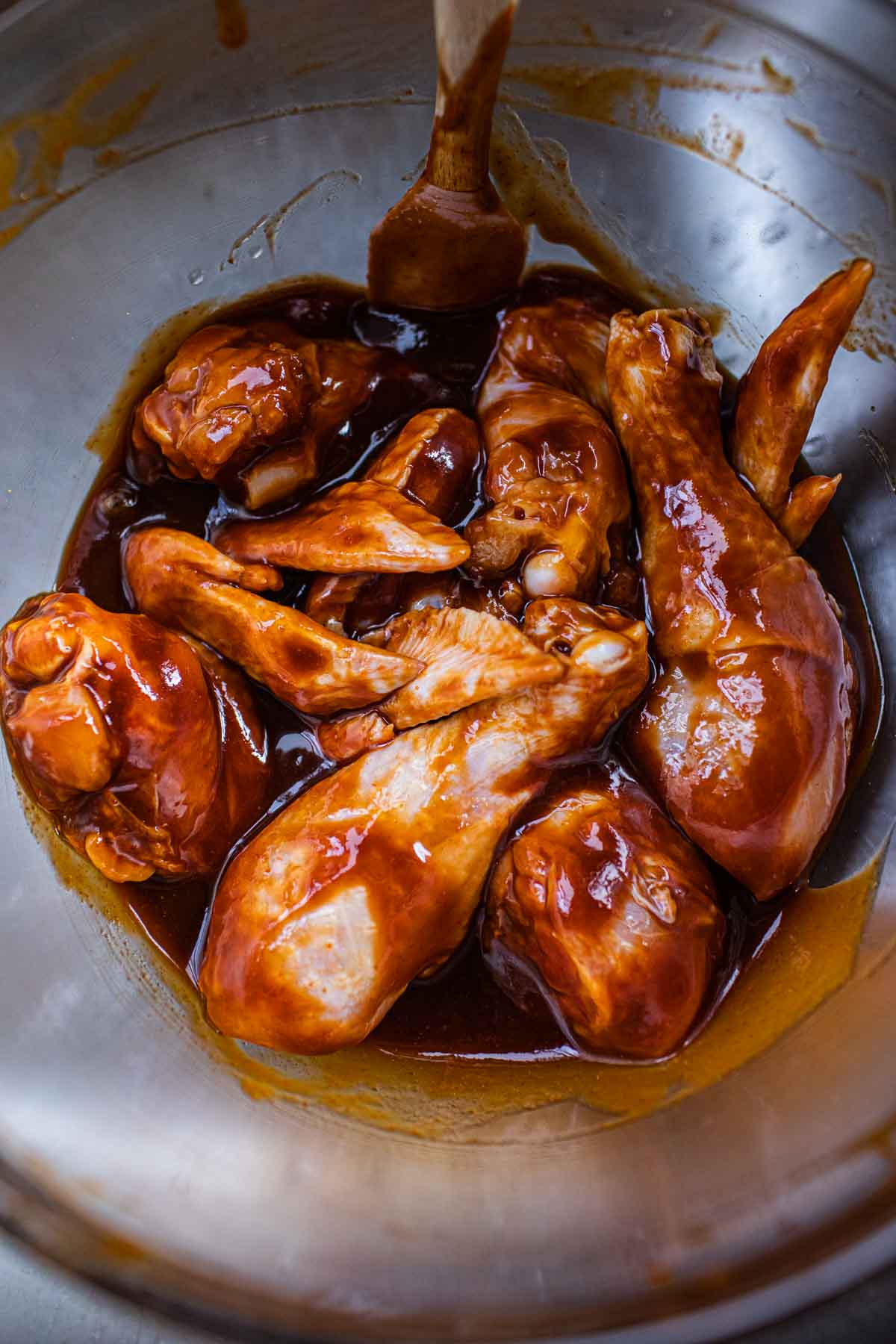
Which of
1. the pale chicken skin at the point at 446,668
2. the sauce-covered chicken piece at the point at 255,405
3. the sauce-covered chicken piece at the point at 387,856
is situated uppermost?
the sauce-covered chicken piece at the point at 255,405

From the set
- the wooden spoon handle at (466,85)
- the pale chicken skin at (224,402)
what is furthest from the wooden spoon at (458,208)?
the pale chicken skin at (224,402)

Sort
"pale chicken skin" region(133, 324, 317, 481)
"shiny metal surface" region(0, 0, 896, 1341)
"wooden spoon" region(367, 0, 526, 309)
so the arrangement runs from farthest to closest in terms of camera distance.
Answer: "pale chicken skin" region(133, 324, 317, 481)
"wooden spoon" region(367, 0, 526, 309)
"shiny metal surface" region(0, 0, 896, 1341)

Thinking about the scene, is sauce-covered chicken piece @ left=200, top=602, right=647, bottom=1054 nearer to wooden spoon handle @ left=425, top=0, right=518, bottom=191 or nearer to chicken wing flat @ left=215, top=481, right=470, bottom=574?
chicken wing flat @ left=215, top=481, right=470, bottom=574

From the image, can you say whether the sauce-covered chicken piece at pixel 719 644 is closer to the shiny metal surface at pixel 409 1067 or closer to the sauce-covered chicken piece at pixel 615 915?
the sauce-covered chicken piece at pixel 615 915

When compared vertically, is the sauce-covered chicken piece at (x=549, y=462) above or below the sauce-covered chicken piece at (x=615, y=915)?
above

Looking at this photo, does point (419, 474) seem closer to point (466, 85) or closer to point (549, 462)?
point (549, 462)

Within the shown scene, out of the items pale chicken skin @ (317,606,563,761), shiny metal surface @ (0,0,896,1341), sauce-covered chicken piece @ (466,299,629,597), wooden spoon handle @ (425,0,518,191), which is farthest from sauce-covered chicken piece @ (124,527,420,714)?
wooden spoon handle @ (425,0,518,191)

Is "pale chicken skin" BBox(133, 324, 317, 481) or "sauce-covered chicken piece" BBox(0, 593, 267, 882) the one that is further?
"pale chicken skin" BBox(133, 324, 317, 481)

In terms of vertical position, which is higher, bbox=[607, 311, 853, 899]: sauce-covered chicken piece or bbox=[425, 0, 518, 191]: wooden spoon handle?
bbox=[425, 0, 518, 191]: wooden spoon handle
